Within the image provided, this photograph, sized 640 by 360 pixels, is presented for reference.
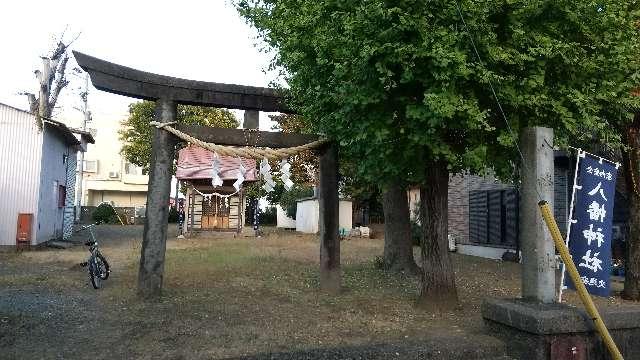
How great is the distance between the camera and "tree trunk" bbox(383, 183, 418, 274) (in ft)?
40.5

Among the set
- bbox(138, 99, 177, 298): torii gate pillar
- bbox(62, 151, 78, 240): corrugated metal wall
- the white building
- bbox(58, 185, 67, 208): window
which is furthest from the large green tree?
bbox(62, 151, 78, 240): corrugated metal wall

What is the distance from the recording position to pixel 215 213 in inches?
1025

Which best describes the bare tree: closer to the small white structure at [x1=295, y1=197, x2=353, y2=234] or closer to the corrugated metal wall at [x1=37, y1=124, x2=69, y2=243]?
the corrugated metal wall at [x1=37, y1=124, x2=69, y2=243]

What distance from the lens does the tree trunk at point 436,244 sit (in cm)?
793

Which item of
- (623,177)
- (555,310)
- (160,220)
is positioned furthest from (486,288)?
(160,220)

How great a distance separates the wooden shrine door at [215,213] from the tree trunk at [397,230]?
589 inches

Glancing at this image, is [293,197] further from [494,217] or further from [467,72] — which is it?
[467,72]

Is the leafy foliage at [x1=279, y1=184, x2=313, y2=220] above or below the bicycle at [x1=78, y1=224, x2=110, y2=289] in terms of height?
above

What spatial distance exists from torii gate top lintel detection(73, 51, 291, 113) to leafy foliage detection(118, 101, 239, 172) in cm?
2267

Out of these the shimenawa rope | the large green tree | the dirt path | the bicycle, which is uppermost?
the large green tree

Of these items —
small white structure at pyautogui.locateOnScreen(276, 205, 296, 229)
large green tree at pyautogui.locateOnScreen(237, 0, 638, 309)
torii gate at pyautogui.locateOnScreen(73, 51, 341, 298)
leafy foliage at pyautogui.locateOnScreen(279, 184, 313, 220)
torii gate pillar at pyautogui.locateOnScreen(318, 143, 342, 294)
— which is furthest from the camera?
small white structure at pyautogui.locateOnScreen(276, 205, 296, 229)

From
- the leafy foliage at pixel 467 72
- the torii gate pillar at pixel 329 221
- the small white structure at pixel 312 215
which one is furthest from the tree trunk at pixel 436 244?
the small white structure at pixel 312 215

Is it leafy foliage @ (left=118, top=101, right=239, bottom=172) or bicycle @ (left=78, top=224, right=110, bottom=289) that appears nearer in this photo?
bicycle @ (left=78, top=224, right=110, bottom=289)

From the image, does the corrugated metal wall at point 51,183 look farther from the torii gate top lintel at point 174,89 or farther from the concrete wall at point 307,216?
the concrete wall at point 307,216
